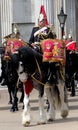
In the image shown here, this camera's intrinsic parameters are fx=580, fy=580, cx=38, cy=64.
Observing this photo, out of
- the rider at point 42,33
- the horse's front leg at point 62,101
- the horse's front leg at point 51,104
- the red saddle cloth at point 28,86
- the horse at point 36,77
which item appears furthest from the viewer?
the rider at point 42,33

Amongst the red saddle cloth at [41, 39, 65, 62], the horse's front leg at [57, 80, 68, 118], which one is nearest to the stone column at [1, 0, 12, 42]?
the horse's front leg at [57, 80, 68, 118]

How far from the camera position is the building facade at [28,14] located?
77.2ft

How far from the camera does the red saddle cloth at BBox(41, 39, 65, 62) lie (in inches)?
436

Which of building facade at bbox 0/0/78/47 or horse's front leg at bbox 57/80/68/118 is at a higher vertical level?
building facade at bbox 0/0/78/47

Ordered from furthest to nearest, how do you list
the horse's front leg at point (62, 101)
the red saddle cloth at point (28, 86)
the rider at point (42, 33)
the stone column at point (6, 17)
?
1. the stone column at point (6, 17)
2. the rider at point (42, 33)
3. the horse's front leg at point (62, 101)
4. the red saddle cloth at point (28, 86)

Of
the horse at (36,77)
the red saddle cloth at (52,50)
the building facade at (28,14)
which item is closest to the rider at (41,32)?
the red saddle cloth at (52,50)

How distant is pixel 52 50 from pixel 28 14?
→ 13224 millimetres

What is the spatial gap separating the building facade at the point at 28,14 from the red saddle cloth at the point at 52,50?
40.1ft

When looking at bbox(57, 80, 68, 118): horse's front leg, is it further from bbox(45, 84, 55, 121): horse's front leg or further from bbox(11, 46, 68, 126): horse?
bbox(45, 84, 55, 121): horse's front leg

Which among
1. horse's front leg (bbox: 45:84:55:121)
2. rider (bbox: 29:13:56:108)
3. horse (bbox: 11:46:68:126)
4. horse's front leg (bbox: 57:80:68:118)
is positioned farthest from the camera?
rider (bbox: 29:13:56:108)

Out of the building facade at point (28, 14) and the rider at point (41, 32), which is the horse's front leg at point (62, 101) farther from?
the building facade at point (28, 14)

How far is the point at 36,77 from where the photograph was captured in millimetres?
11016

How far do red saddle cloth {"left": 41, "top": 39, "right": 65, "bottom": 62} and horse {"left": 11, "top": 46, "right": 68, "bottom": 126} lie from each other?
13 centimetres

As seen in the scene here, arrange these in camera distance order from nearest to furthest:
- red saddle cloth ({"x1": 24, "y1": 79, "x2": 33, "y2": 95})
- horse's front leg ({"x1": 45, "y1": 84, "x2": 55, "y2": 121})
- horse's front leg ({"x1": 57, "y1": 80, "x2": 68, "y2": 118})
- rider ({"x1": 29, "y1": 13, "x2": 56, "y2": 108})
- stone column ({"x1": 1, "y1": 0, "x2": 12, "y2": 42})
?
1. red saddle cloth ({"x1": 24, "y1": 79, "x2": 33, "y2": 95})
2. horse's front leg ({"x1": 45, "y1": 84, "x2": 55, "y2": 121})
3. horse's front leg ({"x1": 57, "y1": 80, "x2": 68, "y2": 118})
4. rider ({"x1": 29, "y1": 13, "x2": 56, "y2": 108})
5. stone column ({"x1": 1, "y1": 0, "x2": 12, "y2": 42})
